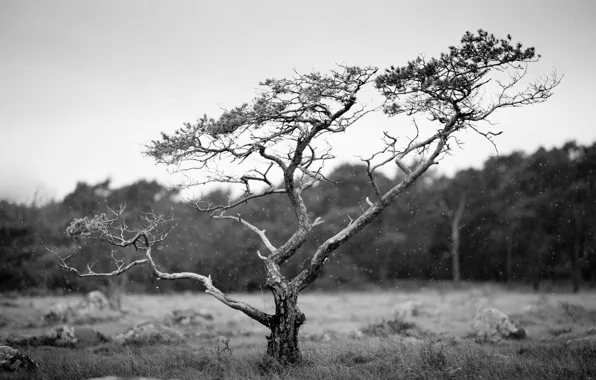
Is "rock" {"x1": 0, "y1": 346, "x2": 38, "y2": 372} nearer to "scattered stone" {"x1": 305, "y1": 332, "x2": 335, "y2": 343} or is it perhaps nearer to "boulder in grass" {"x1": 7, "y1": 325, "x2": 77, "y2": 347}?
"boulder in grass" {"x1": 7, "y1": 325, "x2": 77, "y2": 347}

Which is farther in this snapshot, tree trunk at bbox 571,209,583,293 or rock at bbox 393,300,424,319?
tree trunk at bbox 571,209,583,293

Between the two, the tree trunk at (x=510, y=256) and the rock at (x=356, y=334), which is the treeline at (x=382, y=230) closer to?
the tree trunk at (x=510, y=256)

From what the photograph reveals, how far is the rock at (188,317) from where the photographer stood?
925 inches

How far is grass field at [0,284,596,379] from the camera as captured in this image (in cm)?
975

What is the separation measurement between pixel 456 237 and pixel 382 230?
6307 millimetres

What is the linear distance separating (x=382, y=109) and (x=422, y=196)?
3197cm

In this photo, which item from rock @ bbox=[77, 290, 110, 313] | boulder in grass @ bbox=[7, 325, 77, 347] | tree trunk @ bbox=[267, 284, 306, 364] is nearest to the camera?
tree trunk @ bbox=[267, 284, 306, 364]

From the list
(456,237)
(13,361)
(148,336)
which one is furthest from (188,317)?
(456,237)

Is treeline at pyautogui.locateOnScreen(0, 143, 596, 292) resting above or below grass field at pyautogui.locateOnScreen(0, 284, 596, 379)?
above

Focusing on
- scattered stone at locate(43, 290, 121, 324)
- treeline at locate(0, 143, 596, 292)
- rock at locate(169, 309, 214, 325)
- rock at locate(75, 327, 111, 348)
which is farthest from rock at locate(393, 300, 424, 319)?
scattered stone at locate(43, 290, 121, 324)

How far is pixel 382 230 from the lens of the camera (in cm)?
4041

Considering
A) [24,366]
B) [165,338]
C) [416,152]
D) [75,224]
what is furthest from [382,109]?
[165,338]

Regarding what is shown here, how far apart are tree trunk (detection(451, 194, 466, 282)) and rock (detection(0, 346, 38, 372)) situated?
3252 cm

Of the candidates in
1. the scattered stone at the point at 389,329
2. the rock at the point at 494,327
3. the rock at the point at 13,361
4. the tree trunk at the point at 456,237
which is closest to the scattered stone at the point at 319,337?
the scattered stone at the point at 389,329
